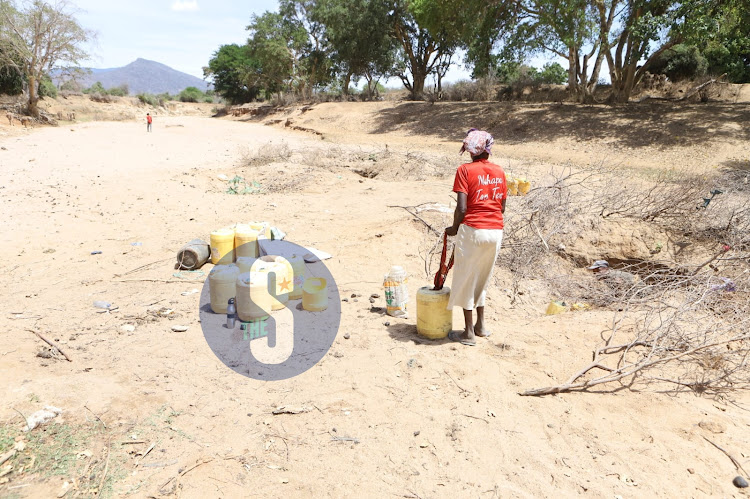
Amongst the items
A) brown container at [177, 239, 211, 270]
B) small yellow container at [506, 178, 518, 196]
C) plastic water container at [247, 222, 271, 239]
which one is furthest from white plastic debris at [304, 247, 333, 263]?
small yellow container at [506, 178, 518, 196]

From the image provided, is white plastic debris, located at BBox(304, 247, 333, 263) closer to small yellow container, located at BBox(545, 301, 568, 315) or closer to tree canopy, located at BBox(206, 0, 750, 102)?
small yellow container, located at BBox(545, 301, 568, 315)

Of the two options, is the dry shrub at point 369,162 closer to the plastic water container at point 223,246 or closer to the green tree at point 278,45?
the plastic water container at point 223,246

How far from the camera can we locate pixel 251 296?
3.75 meters

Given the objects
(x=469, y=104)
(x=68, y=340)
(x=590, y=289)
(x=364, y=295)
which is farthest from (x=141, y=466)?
(x=469, y=104)

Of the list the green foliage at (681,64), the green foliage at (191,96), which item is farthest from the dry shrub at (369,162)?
the green foliage at (191,96)

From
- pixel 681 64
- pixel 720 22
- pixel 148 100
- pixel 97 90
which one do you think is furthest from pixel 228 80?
pixel 720 22

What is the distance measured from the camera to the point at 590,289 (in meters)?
5.11

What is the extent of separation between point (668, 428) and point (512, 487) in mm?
1039

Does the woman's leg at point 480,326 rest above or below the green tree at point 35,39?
below

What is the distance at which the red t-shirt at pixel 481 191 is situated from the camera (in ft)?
10.5

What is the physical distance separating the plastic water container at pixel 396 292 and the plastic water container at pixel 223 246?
187 centimetres

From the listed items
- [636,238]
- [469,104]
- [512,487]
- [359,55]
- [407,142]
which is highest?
[359,55]

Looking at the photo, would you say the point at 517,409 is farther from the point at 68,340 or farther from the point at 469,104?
the point at 469,104
